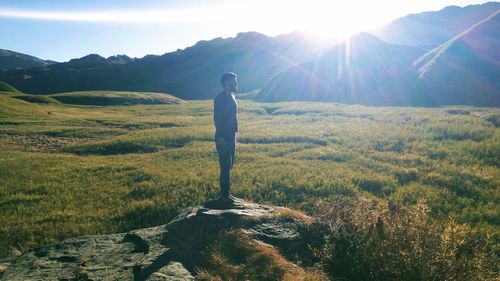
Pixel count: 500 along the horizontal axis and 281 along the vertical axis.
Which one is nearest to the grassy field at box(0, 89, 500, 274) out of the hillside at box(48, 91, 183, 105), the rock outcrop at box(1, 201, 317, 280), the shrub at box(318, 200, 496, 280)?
the rock outcrop at box(1, 201, 317, 280)

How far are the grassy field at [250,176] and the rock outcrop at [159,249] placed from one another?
12.5ft

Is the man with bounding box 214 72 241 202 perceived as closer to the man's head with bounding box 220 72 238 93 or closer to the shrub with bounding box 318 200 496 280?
the man's head with bounding box 220 72 238 93

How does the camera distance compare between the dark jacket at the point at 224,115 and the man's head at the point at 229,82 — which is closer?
the man's head at the point at 229,82

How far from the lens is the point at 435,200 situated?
50.2 feet

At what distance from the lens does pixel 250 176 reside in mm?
19766

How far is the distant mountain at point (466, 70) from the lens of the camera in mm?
89812

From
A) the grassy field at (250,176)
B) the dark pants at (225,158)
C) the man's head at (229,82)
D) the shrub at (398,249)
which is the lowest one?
the grassy field at (250,176)

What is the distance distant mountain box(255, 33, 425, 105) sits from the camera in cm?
9743

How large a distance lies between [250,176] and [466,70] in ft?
317

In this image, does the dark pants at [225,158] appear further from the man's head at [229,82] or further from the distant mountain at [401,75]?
the distant mountain at [401,75]

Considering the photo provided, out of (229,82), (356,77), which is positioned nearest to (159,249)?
(229,82)

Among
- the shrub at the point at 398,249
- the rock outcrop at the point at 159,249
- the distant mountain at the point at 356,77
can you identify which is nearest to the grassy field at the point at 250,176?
the rock outcrop at the point at 159,249

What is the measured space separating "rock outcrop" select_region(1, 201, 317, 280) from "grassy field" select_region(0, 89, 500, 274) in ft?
12.5

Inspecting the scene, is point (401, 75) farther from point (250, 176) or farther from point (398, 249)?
point (398, 249)
